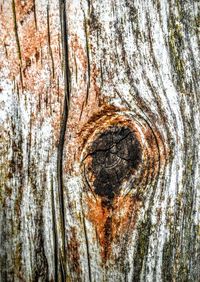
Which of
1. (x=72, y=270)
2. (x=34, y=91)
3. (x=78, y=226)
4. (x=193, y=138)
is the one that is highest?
(x=34, y=91)

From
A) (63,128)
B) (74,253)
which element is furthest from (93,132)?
(74,253)

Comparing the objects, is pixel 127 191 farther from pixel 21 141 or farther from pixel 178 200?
pixel 21 141

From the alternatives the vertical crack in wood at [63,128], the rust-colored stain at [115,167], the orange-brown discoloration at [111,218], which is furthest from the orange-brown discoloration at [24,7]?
the orange-brown discoloration at [111,218]

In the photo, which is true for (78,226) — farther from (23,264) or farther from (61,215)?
(23,264)

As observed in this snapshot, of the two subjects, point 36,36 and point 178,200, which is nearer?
point 36,36

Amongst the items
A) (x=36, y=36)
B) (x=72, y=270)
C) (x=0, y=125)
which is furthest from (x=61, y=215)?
(x=36, y=36)

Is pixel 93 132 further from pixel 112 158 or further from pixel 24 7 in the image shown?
pixel 24 7

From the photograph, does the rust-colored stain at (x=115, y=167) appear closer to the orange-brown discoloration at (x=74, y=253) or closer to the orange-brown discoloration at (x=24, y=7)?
the orange-brown discoloration at (x=74, y=253)

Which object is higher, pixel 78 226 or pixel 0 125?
pixel 0 125
